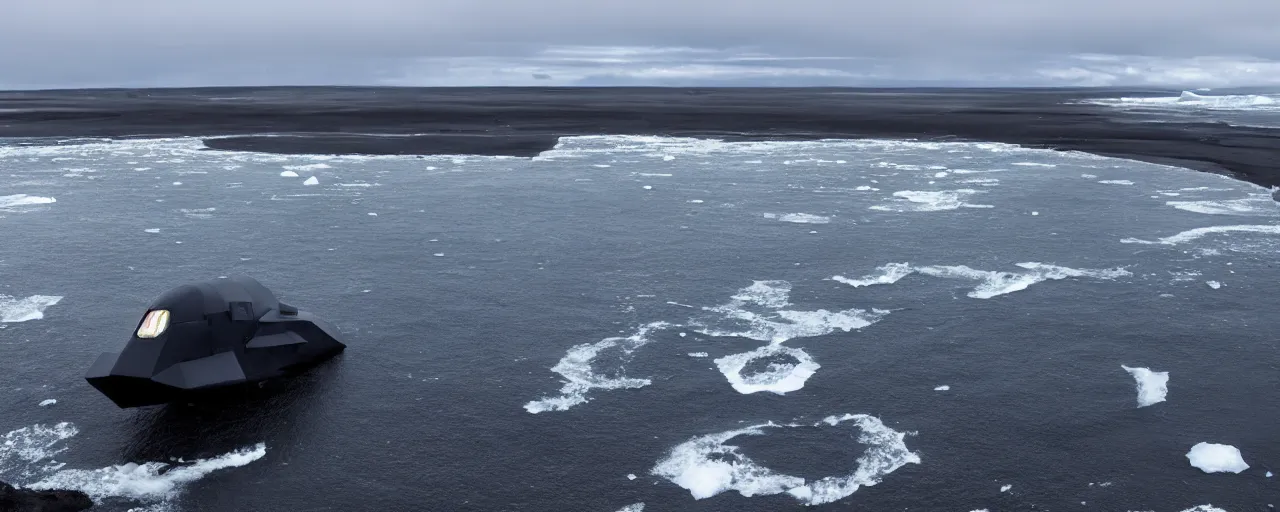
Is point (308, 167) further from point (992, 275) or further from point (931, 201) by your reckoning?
point (992, 275)

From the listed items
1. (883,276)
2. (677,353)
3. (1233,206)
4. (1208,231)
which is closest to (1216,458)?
(677,353)

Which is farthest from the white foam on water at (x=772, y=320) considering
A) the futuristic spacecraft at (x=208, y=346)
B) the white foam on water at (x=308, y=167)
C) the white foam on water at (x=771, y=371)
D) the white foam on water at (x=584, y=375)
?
the white foam on water at (x=308, y=167)

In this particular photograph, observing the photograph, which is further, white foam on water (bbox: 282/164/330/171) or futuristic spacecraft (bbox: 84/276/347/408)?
white foam on water (bbox: 282/164/330/171)

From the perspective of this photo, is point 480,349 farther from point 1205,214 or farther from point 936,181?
point 936,181

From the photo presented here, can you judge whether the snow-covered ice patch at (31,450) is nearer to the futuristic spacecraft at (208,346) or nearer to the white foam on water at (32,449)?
the white foam on water at (32,449)

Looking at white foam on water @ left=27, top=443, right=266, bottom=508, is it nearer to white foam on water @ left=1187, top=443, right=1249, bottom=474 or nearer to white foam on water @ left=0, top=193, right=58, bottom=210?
white foam on water @ left=1187, top=443, right=1249, bottom=474

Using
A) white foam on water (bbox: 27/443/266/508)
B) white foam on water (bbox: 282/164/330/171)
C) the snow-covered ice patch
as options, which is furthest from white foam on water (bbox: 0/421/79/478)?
white foam on water (bbox: 282/164/330/171)
